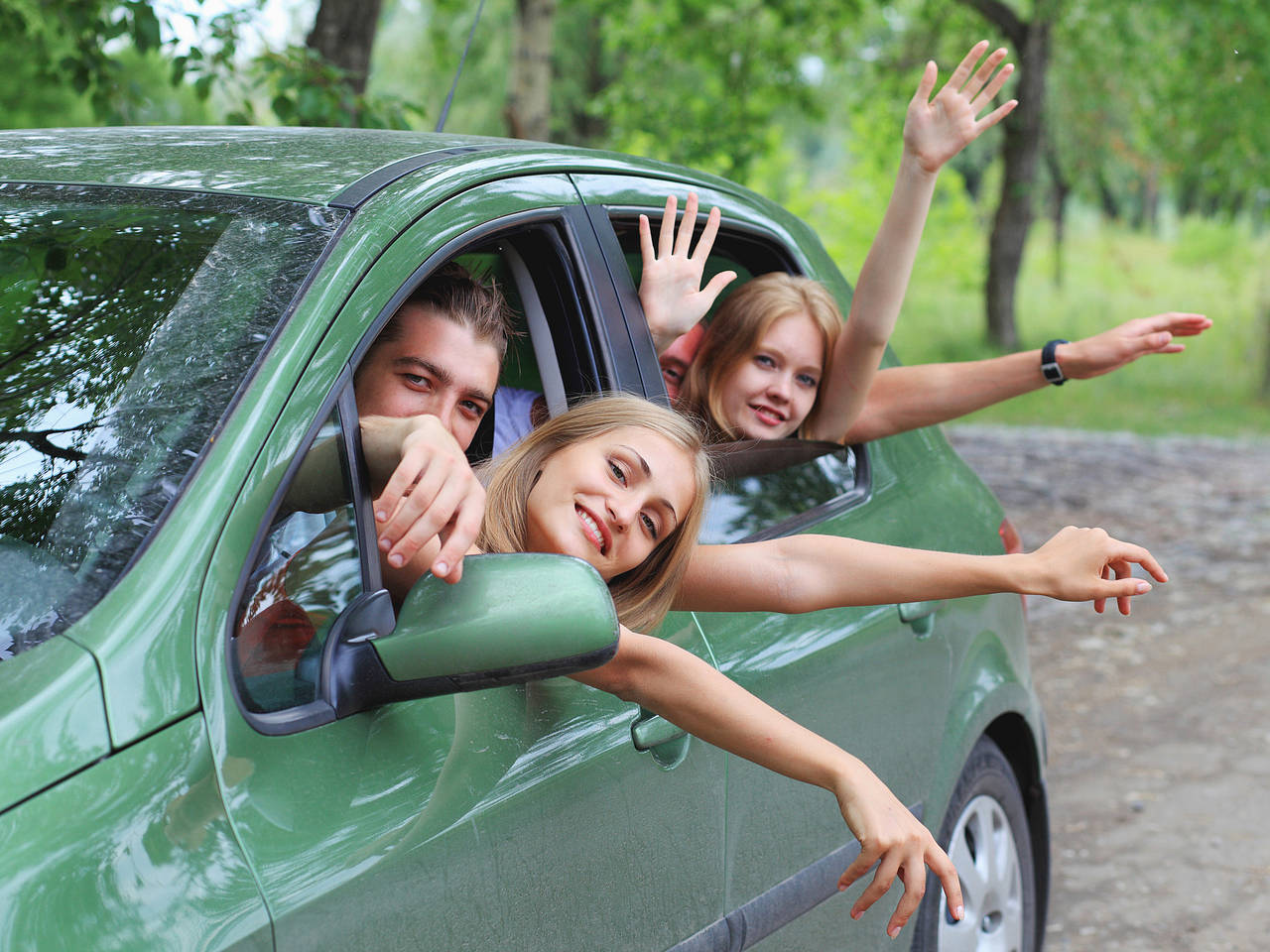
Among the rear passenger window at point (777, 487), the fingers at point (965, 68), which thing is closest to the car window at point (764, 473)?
the rear passenger window at point (777, 487)

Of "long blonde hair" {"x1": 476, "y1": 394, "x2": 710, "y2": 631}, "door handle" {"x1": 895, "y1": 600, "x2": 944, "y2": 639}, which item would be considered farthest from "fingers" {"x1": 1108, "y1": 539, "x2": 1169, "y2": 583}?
"door handle" {"x1": 895, "y1": 600, "x2": 944, "y2": 639}

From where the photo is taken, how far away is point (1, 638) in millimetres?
1443

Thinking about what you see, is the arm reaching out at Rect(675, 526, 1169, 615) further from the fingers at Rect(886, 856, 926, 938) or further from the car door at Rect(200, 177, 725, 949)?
the fingers at Rect(886, 856, 926, 938)

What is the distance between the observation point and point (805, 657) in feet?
7.93

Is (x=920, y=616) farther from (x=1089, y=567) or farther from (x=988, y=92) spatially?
(x=988, y=92)

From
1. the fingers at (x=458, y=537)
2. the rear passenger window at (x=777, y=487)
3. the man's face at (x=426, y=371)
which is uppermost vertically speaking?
the man's face at (x=426, y=371)

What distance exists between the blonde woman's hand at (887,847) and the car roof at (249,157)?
37.6 inches

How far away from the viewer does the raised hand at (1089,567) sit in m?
1.87

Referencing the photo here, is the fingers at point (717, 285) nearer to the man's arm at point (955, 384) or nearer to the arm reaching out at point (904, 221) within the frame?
the arm reaching out at point (904, 221)

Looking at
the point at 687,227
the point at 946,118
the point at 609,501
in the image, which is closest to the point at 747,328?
the point at 687,227

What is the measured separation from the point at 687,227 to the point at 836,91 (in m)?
19.9

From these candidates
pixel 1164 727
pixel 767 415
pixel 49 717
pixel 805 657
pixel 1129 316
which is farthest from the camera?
pixel 1129 316

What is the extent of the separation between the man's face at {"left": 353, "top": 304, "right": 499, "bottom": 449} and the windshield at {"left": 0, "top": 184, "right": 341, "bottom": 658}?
0.32m

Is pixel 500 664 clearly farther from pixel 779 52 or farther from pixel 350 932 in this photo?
pixel 779 52
